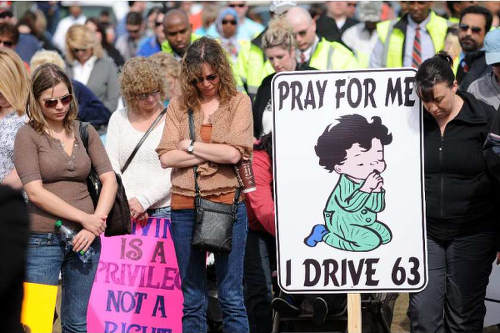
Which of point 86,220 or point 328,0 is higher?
point 328,0

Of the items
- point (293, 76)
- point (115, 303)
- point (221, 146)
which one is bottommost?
point (115, 303)

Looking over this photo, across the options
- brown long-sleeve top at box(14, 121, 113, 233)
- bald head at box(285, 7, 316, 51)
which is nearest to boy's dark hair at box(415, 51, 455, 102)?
brown long-sleeve top at box(14, 121, 113, 233)

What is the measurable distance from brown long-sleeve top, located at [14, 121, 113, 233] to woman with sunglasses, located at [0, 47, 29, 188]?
0.33m

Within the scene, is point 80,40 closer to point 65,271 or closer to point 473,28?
point 473,28

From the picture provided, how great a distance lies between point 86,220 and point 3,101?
0.95 metres

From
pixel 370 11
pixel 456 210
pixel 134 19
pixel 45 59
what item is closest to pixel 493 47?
pixel 456 210

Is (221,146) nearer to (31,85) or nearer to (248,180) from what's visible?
(248,180)

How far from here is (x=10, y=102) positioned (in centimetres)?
598

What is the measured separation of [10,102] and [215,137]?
1.20 meters

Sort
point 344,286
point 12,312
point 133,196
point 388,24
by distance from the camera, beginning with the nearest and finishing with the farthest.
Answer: point 12,312 → point 344,286 → point 133,196 → point 388,24

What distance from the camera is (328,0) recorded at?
13086 mm

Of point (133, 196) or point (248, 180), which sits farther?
point (133, 196)

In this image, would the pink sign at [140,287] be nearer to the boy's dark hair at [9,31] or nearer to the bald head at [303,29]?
the bald head at [303,29]

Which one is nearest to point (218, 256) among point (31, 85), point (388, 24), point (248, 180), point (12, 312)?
point (248, 180)
